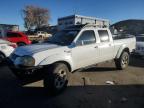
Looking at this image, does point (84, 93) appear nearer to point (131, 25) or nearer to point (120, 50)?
point (120, 50)

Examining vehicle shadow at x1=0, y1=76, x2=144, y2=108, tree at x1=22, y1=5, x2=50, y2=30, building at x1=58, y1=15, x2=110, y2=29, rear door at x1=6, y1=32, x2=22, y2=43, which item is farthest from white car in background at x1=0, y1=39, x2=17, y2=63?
tree at x1=22, y1=5, x2=50, y2=30

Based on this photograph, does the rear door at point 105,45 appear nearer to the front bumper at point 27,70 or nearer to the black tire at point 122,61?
the black tire at point 122,61

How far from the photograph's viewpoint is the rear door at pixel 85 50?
6.43 metres

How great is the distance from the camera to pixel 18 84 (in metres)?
6.84

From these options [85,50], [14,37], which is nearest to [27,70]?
[85,50]

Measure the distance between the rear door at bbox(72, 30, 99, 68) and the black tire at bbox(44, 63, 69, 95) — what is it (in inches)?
23.5

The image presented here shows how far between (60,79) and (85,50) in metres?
1.39

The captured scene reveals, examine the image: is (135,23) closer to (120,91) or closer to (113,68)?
(113,68)

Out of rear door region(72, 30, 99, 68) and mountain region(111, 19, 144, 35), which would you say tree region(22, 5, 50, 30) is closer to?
mountain region(111, 19, 144, 35)

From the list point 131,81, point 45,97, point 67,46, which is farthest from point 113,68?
point 45,97

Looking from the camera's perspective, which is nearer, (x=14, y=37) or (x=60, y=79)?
(x=60, y=79)

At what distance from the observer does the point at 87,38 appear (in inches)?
272

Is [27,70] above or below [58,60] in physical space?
below

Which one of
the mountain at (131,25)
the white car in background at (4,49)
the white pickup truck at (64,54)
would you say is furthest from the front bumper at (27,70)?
the mountain at (131,25)
